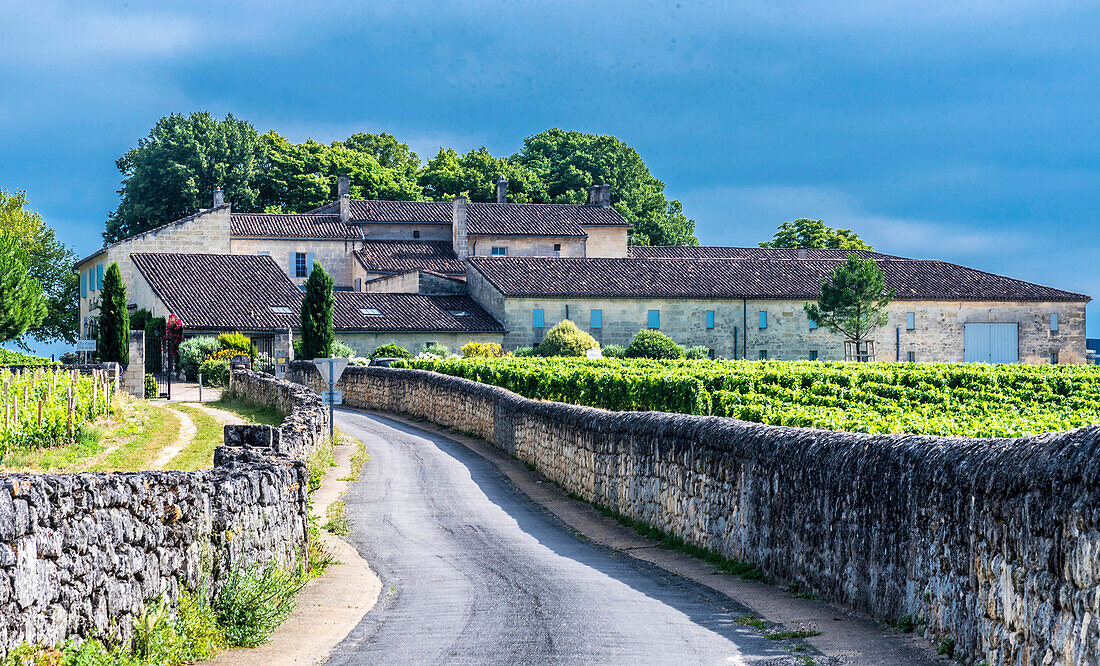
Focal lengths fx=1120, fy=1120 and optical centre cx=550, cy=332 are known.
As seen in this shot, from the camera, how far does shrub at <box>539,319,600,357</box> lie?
2149 inches

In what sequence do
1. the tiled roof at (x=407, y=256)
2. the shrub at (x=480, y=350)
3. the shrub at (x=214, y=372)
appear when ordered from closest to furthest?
the shrub at (x=214, y=372) → the shrub at (x=480, y=350) → the tiled roof at (x=407, y=256)

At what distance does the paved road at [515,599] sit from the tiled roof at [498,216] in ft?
202

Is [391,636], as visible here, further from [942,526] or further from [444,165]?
[444,165]

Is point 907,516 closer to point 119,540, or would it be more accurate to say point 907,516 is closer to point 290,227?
point 119,540

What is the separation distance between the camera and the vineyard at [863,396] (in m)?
14.7

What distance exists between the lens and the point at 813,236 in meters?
95.7

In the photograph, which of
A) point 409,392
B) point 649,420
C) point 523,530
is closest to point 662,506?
point 649,420

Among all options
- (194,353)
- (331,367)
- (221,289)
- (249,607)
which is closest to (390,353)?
(194,353)

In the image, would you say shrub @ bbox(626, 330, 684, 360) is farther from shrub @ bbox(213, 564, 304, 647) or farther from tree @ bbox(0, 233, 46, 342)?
shrub @ bbox(213, 564, 304, 647)

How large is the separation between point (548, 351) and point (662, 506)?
40.4m

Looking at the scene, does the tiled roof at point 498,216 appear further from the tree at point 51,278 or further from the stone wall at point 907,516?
the stone wall at point 907,516

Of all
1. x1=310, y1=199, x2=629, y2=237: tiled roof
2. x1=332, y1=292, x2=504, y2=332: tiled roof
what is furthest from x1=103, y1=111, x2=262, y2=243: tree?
x1=332, y1=292, x2=504, y2=332: tiled roof

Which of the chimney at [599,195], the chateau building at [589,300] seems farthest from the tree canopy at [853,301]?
the chimney at [599,195]

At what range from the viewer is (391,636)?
9117 millimetres
